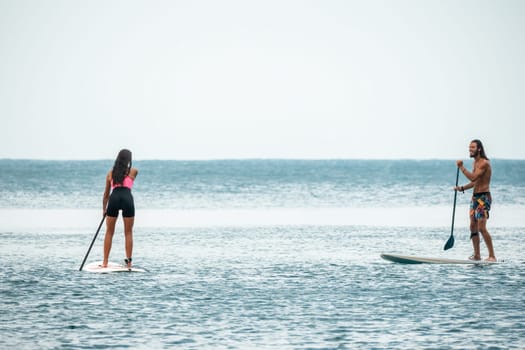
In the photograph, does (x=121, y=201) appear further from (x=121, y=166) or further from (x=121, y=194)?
(x=121, y=166)

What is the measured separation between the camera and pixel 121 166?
13000 millimetres

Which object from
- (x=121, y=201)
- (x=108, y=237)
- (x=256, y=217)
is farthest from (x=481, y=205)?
(x=256, y=217)

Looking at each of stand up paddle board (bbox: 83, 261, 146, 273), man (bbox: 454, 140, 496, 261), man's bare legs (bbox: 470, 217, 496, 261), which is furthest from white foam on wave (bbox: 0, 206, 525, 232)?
man (bbox: 454, 140, 496, 261)

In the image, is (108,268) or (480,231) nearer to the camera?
(108,268)

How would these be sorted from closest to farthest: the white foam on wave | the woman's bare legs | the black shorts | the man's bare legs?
the black shorts → the woman's bare legs → the man's bare legs → the white foam on wave

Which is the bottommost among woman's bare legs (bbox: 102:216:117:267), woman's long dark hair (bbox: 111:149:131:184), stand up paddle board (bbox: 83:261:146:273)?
stand up paddle board (bbox: 83:261:146:273)

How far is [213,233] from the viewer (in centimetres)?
A: 2172

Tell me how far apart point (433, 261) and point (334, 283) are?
9.36 feet

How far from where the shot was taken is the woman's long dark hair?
1296 centimetres

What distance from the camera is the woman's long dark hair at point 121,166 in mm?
12961

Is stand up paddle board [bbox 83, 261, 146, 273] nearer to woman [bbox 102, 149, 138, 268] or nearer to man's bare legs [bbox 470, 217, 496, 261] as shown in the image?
woman [bbox 102, 149, 138, 268]

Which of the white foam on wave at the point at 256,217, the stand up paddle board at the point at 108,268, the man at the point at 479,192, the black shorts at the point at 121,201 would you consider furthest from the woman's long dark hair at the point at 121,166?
the white foam on wave at the point at 256,217

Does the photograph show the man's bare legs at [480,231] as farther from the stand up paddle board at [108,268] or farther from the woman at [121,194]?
the woman at [121,194]

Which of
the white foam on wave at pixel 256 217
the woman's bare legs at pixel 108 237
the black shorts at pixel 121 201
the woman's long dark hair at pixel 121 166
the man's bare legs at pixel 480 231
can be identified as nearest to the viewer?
the woman's long dark hair at pixel 121 166
